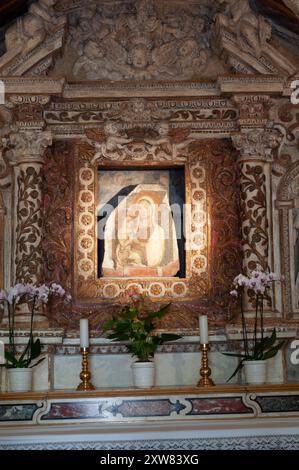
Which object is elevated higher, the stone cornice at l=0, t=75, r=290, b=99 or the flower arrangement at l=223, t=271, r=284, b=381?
the stone cornice at l=0, t=75, r=290, b=99

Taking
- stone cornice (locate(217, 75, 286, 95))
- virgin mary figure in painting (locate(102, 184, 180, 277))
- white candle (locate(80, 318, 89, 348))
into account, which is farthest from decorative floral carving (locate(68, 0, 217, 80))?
white candle (locate(80, 318, 89, 348))

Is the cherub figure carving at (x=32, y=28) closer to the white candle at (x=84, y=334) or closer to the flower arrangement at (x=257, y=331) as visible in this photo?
the white candle at (x=84, y=334)

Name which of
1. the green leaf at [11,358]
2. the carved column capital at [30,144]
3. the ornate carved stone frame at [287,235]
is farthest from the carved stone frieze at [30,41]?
the green leaf at [11,358]

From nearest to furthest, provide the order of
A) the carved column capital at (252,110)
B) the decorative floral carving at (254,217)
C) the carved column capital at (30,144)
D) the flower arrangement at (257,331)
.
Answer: the flower arrangement at (257,331) < the decorative floral carving at (254,217) < the carved column capital at (30,144) < the carved column capital at (252,110)

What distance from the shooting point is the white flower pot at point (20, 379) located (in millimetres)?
8781

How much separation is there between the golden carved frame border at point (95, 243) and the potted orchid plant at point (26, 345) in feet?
1.69

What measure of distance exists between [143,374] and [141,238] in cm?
170

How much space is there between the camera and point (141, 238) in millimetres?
9859

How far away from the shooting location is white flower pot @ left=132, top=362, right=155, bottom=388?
869 centimetres

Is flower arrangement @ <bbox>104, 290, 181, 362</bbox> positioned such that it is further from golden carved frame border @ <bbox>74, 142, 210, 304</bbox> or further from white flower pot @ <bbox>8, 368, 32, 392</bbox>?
white flower pot @ <bbox>8, 368, 32, 392</bbox>

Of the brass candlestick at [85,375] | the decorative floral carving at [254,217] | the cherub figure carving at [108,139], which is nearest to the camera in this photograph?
the brass candlestick at [85,375]

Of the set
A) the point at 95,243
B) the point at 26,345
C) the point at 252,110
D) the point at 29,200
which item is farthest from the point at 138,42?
the point at 26,345

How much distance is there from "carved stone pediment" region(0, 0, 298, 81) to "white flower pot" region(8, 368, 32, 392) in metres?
3.09
